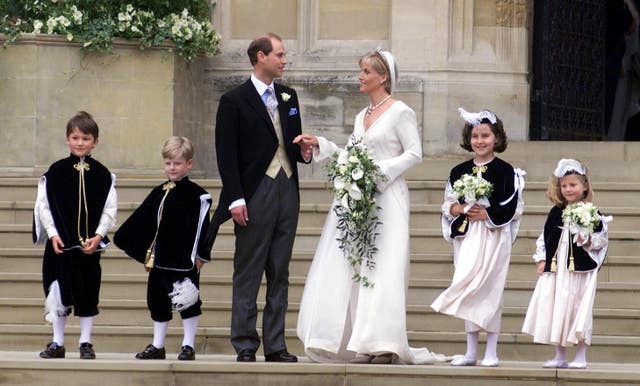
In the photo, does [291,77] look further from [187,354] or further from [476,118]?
[187,354]

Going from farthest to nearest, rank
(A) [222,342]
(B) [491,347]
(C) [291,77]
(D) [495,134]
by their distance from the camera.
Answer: (C) [291,77]
(A) [222,342]
(D) [495,134]
(B) [491,347]

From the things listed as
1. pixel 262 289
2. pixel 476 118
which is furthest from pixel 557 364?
pixel 262 289

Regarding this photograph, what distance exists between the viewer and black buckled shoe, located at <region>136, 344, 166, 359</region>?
11.9 m

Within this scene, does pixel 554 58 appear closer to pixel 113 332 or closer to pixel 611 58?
pixel 611 58

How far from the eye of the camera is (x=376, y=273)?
37.9 ft

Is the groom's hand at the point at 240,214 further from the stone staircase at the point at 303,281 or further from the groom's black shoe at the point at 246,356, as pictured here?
the stone staircase at the point at 303,281

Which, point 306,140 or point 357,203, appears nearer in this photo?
point 357,203

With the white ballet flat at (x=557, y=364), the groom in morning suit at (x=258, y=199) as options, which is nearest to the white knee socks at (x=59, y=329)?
the groom in morning suit at (x=258, y=199)

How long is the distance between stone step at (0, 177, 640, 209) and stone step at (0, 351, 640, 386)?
3.91 metres

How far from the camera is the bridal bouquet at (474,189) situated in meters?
11.7

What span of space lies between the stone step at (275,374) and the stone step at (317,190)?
3907 mm

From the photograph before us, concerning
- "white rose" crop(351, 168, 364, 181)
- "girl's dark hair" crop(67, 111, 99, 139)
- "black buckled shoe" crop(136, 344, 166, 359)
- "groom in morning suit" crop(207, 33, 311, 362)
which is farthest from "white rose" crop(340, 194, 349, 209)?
"girl's dark hair" crop(67, 111, 99, 139)

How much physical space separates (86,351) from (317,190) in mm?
4073

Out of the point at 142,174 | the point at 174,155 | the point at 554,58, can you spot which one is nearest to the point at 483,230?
the point at 174,155
